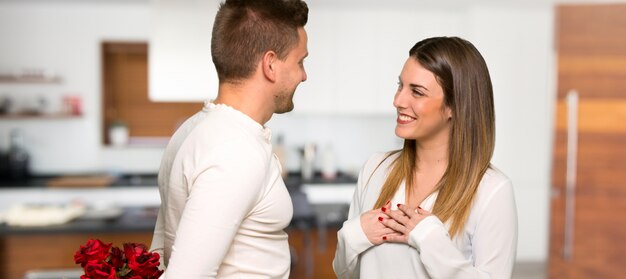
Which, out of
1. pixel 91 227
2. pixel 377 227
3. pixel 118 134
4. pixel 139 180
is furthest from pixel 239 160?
pixel 118 134

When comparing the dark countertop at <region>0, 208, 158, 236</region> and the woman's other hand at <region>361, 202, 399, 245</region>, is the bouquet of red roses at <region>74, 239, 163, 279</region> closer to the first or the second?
the woman's other hand at <region>361, 202, 399, 245</region>

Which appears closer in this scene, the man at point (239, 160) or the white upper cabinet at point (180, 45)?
the man at point (239, 160)

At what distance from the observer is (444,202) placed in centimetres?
155

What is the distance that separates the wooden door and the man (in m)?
3.15

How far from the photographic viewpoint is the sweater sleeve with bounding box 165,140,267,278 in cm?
117

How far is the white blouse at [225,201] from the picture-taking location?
118 cm

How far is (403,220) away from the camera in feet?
4.95

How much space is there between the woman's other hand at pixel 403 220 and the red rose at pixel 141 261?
1.86 feet

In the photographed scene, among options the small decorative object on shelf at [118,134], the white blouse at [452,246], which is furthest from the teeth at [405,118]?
the small decorative object on shelf at [118,134]

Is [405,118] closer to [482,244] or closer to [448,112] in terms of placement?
[448,112]

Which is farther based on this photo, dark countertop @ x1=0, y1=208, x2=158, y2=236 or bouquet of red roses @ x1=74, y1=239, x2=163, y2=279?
dark countertop @ x1=0, y1=208, x2=158, y2=236

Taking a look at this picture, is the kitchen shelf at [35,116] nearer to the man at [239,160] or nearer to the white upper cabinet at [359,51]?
the white upper cabinet at [359,51]

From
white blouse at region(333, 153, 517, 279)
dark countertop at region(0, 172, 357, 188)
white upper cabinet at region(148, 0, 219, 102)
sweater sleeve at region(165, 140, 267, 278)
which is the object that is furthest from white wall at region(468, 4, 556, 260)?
sweater sleeve at region(165, 140, 267, 278)

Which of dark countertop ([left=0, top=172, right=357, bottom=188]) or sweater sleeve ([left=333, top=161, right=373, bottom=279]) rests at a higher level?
sweater sleeve ([left=333, top=161, right=373, bottom=279])
